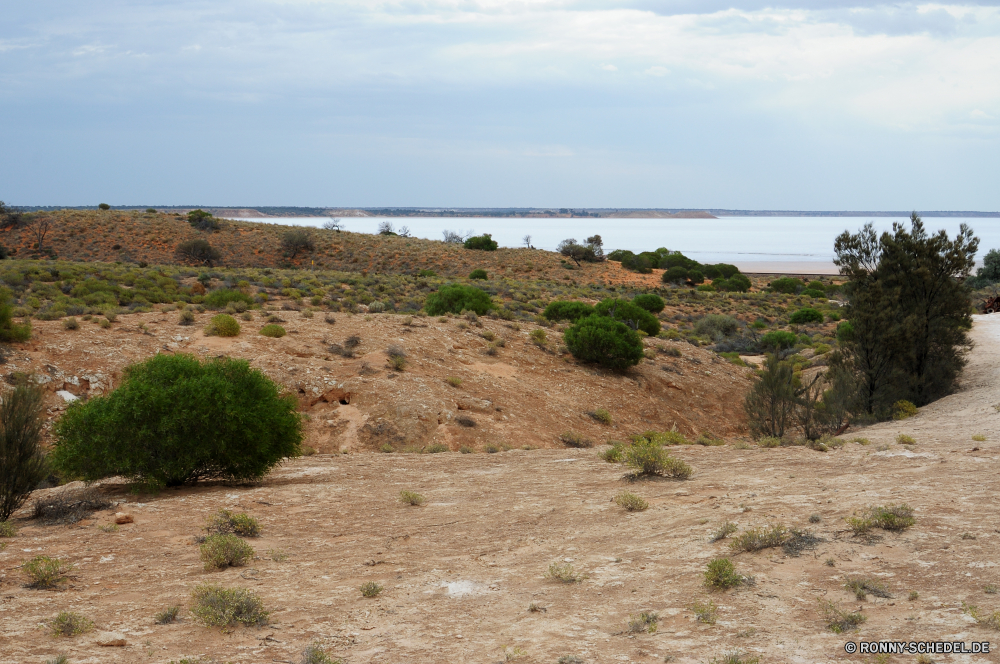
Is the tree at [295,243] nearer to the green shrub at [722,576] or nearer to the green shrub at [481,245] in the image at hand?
the green shrub at [481,245]

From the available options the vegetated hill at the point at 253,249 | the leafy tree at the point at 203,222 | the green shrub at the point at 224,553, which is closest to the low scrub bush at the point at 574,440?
the green shrub at the point at 224,553

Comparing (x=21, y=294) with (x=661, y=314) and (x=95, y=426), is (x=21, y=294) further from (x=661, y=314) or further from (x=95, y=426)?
(x=661, y=314)

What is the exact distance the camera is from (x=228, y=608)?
559 cm

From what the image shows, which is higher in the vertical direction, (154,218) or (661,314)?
(154,218)

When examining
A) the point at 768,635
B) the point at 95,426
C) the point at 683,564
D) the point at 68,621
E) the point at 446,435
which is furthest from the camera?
the point at 446,435

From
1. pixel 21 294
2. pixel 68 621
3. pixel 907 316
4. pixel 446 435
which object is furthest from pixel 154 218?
pixel 68 621

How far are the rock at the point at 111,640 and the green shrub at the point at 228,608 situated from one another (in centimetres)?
54

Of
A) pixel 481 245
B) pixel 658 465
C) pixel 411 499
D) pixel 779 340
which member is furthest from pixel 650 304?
pixel 411 499

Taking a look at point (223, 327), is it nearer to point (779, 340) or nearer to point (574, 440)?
point (574, 440)

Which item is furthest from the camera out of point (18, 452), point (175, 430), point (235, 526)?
point (175, 430)

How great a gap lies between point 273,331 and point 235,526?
11671 mm

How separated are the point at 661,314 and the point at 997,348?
17.0 meters

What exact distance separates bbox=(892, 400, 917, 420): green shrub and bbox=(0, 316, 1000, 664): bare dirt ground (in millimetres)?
5156

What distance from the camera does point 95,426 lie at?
9.78 m
